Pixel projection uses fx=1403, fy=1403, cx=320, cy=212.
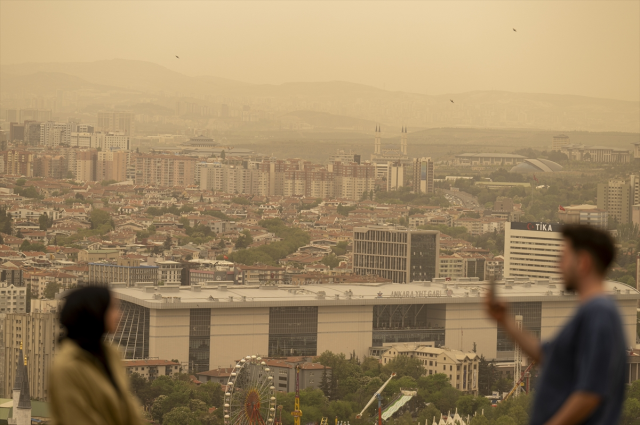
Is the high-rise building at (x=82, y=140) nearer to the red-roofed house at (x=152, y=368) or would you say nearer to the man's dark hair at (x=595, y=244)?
the red-roofed house at (x=152, y=368)

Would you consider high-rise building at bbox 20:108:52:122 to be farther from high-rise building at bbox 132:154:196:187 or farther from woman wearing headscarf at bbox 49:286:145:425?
woman wearing headscarf at bbox 49:286:145:425

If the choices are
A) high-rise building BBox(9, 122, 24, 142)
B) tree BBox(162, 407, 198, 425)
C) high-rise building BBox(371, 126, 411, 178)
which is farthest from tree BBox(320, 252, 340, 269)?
high-rise building BBox(9, 122, 24, 142)

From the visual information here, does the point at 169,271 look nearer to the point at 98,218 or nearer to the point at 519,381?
the point at 519,381

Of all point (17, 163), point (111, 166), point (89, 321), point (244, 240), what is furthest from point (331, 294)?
point (111, 166)

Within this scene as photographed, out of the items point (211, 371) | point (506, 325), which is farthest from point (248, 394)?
point (506, 325)

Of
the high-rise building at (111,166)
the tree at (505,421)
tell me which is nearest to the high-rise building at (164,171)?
the high-rise building at (111,166)

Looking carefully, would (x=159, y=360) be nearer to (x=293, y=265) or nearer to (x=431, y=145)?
(x=293, y=265)

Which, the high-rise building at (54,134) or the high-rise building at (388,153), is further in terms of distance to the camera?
the high-rise building at (388,153)
